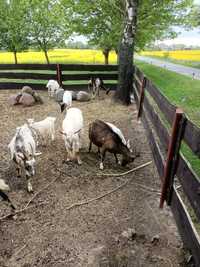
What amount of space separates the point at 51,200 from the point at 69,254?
1112mm

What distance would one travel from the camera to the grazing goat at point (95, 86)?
412 inches

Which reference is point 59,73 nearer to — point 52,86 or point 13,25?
point 52,86

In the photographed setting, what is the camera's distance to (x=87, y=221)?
3.59 m

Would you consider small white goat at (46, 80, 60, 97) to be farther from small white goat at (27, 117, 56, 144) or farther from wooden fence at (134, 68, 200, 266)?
wooden fence at (134, 68, 200, 266)

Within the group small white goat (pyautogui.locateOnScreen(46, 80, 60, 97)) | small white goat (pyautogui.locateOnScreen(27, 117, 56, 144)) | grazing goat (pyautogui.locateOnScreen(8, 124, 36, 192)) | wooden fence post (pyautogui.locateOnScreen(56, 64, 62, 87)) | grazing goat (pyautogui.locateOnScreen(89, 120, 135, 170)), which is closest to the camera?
grazing goat (pyautogui.locateOnScreen(8, 124, 36, 192))

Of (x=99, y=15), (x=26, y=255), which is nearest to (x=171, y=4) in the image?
(x=99, y=15)

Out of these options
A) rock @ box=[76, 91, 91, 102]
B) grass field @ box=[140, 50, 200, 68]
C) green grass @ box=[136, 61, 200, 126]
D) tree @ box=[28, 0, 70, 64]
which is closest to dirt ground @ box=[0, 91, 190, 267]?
green grass @ box=[136, 61, 200, 126]

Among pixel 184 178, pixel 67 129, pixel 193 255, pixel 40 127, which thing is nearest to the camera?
pixel 193 255

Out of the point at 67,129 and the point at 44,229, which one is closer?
the point at 44,229

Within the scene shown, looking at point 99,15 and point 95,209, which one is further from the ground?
point 99,15

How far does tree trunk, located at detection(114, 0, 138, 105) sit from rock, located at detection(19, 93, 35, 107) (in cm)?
297

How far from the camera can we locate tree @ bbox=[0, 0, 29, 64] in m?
20.2

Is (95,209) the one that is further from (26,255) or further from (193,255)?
(193,255)

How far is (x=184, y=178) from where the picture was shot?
306 cm
